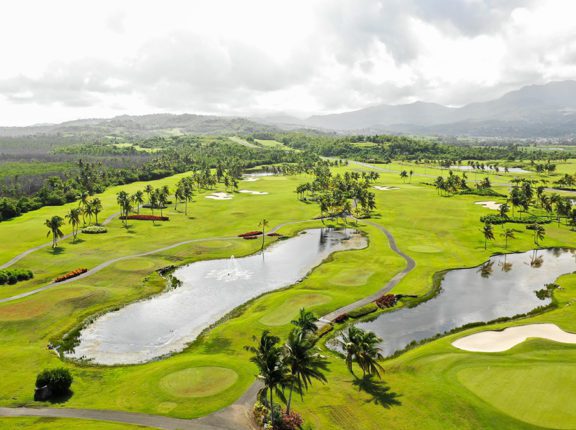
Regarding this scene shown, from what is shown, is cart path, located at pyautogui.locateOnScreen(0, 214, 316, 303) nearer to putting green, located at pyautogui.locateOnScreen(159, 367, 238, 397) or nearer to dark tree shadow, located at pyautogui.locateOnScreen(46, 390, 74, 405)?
dark tree shadow, located at pyautogui.locateOnScreen(46, 390, 74, 405)

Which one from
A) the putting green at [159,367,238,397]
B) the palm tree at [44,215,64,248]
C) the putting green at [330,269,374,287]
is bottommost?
the putting green at [159,367,238,397]

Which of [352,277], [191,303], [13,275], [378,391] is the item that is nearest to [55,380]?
[191,303]

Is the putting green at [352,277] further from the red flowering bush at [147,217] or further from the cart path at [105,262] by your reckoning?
the red flowering bush at [147,217]

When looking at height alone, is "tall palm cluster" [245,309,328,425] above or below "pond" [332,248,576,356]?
above

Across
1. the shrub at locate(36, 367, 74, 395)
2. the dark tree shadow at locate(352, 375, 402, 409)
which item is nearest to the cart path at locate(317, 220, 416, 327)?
the dark tree shadow at locate(352, 375, 402, 409)

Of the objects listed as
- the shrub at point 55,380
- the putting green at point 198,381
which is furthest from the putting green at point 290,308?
the shrub at point 55,380

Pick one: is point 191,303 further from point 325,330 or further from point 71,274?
point 71,274
